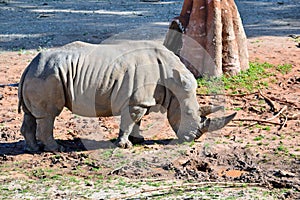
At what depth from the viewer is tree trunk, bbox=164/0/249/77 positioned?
11766mm

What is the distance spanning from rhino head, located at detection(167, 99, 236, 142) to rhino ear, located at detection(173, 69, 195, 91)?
0.86 ft

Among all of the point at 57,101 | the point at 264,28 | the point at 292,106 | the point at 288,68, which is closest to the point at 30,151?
the point at 57,101

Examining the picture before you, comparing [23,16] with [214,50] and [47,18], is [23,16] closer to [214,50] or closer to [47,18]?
[47,18]

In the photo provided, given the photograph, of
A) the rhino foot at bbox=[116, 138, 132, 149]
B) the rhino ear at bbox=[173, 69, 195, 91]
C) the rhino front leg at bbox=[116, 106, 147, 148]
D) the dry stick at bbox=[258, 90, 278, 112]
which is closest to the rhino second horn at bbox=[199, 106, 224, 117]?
the rhino ear at bbox=[173, 69, 195, 91]

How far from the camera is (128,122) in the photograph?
883 cm

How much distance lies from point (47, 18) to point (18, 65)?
544 cm

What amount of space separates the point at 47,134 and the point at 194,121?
6.32 ft

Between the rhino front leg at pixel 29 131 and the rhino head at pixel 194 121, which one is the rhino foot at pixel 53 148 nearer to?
the rhino front leg at pixel 29 131

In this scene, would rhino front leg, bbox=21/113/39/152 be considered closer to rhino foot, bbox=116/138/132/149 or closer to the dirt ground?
the dirt ground

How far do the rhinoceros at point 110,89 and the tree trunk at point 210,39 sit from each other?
9.56 ft

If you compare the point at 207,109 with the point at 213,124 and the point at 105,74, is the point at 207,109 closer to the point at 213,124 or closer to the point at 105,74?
the point at 213,124

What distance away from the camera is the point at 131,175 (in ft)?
26.1

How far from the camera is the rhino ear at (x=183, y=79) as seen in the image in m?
8.79

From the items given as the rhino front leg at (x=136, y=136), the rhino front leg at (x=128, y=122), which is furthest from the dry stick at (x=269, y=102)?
the rhino front leg at (x=128, y=122)
